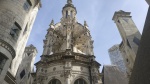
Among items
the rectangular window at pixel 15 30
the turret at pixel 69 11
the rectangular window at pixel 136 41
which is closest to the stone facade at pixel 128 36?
the rectangular window at pixel 136 41

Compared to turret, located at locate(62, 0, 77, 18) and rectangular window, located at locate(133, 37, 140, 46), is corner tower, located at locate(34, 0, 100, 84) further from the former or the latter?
rectangular window, located at locate(133, 37, 140, 46)

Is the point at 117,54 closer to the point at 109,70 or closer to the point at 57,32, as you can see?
the point at 109,70

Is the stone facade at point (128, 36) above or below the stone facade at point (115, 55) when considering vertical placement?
below

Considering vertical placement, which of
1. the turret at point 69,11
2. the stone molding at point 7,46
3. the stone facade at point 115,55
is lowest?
the stone molding at point 7,46

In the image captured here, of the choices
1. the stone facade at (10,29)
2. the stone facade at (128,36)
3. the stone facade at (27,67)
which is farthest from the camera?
the stone facade at (27,67)

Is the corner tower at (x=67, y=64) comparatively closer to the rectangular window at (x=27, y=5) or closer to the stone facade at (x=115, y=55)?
the rectangular window at (x=27, y=5)

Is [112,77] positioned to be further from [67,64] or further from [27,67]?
[27,67]

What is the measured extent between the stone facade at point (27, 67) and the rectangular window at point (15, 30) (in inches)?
709

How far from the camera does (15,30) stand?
44.6 feet

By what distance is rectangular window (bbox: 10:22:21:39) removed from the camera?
1311cm

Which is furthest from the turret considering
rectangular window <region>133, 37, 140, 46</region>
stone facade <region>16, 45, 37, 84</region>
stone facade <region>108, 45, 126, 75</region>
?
stone facade <region>108, 45, 126, 75</region>

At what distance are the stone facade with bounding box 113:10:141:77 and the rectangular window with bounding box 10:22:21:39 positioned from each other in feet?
50.9

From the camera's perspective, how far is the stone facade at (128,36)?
76.7 feet

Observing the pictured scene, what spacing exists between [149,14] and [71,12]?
64.0ft
